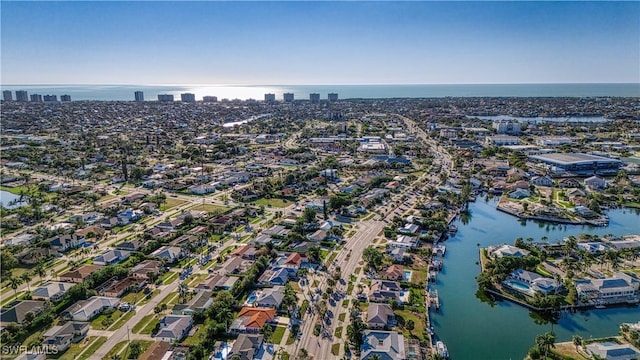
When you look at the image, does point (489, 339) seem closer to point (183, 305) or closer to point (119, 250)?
point (183, 305)

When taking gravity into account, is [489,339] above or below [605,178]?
below

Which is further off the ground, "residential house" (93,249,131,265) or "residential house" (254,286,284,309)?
"residential house" (93,249,131,265)

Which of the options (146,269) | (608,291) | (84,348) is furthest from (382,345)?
(146,269)

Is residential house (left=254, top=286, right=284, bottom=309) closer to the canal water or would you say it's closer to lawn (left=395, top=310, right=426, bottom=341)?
lawn (left=395, top=310, right=426, bottom=341)

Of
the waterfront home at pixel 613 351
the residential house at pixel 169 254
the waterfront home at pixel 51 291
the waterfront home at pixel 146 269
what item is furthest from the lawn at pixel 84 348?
the waterfront home at pixel 613 351

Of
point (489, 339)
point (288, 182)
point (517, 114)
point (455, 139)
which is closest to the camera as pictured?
point (489, 339)

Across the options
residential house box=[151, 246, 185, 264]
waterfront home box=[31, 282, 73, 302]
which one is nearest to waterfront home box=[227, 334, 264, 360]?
residential house box=[151, 246, 185, 264]

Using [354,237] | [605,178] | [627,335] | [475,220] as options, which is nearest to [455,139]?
[605,178]
